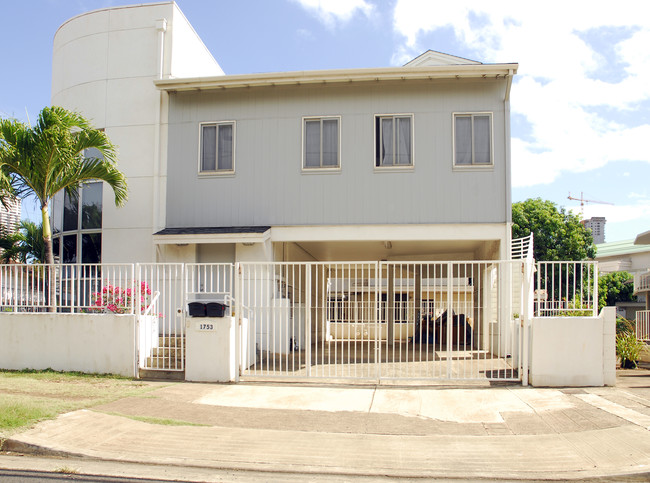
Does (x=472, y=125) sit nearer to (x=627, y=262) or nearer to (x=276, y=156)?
(x=276, y=156)

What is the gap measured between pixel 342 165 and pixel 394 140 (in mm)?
1400

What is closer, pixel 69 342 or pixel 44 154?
pixel 69 342

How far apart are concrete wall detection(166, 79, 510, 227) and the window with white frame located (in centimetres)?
16

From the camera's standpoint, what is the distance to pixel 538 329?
10.3 m

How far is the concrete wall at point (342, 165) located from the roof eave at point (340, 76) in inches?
11.1

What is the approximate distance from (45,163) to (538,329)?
10.0 metres

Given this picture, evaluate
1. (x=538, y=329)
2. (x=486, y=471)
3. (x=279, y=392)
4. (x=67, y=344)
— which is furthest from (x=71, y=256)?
(x=486, y=471)

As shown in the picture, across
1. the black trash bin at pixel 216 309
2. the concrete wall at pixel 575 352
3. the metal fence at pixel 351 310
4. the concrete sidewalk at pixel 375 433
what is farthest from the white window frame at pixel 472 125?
the black trash bin at pixel 216 309

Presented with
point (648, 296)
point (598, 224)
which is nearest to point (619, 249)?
point (648, 296)

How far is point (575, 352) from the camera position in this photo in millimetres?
10258

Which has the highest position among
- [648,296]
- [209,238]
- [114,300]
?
[209,238]

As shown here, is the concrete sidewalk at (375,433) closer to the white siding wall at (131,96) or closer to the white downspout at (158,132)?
the white downspout at (158,132)

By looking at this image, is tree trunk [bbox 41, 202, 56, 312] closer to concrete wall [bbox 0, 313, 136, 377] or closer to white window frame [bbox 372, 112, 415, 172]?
concrete wall [bbox 0, 313, 136, 377]

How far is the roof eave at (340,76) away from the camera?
553 inches
